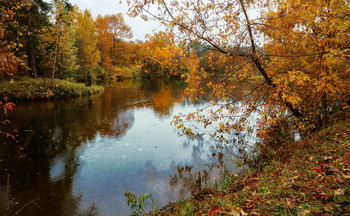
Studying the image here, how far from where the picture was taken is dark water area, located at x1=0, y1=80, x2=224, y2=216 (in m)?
4.29

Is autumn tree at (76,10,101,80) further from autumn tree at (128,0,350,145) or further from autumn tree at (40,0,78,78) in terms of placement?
autumn tree at (128,0,350,145)

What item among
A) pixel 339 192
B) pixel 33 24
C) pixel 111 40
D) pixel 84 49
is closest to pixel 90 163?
pixel 339 192

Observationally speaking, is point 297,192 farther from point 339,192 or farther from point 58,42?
point 58,42

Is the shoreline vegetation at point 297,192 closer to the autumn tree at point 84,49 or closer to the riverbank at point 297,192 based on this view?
the riverbank at point 297,192

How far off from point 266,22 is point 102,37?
3671 centimetres

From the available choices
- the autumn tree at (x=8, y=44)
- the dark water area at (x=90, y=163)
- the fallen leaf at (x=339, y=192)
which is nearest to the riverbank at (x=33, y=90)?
the dark water area at (x=90, y=163)

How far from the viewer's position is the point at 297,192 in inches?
113

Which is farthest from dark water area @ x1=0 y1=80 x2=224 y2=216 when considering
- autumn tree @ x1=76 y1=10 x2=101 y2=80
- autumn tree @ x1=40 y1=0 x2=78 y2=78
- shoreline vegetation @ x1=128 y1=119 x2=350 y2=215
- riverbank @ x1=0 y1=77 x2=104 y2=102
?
autumn tree @ x1=76 y1=10 x2=101 y2=80

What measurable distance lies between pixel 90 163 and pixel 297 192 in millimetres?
5339

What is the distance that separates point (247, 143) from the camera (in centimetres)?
773

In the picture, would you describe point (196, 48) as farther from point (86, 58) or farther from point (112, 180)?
point (86, 58)

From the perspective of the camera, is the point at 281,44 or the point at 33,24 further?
the point at 33,24

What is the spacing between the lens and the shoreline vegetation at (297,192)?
2455 millimetres

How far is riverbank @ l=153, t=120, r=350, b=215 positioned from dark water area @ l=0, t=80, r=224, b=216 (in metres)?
1.35
